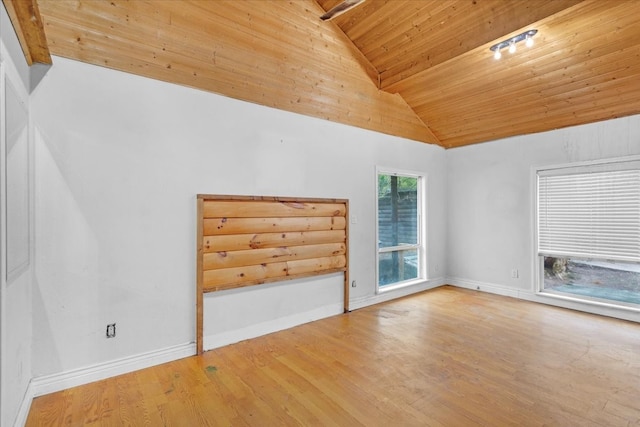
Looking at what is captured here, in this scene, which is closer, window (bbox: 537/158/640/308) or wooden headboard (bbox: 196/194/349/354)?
wooden headboard (bbox: 196/194/349/354)

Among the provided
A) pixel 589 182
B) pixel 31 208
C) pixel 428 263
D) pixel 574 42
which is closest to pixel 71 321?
pixel 31 208

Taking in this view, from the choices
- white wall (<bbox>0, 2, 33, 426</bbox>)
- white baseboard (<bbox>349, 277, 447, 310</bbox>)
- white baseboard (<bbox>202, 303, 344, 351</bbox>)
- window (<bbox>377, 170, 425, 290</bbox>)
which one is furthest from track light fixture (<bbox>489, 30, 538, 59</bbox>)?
white wall (<bbox>0, 2, 33, 426</bbox>)

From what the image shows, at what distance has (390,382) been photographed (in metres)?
2.42

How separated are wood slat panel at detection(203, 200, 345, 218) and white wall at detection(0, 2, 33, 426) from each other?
50.5 inches

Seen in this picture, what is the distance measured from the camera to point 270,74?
319cm

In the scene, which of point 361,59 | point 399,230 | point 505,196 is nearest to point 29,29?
point 361,59

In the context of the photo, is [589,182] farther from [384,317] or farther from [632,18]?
[384,317]

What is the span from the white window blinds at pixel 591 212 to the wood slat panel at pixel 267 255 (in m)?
2.94

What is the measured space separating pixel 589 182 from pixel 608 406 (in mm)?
2984

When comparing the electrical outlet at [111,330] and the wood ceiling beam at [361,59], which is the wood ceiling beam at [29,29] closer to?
the electrical outlet at [111,330]

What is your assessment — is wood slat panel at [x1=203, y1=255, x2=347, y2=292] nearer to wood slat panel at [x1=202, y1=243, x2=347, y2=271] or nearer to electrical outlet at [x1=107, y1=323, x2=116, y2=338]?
wood slat panel at [x1=202, y1=243, x2=347, y2=271]

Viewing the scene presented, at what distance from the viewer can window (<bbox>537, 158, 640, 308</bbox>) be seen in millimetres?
Answer: 3750

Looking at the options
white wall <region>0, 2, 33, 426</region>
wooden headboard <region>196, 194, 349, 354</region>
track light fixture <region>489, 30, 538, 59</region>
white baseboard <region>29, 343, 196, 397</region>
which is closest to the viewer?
white wall <region>0, 2, 33, 426</region>

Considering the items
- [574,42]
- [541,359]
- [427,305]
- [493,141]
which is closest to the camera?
[541,359]
